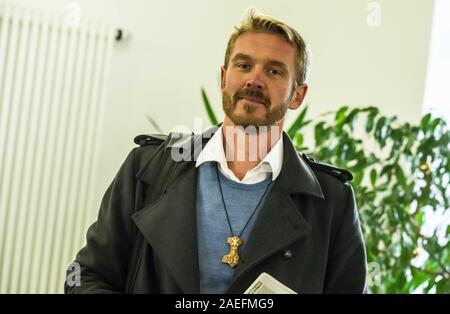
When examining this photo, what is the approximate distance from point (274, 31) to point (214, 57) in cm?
246

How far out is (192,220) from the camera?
149 centimetres

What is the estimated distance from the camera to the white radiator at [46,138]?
11.6ft

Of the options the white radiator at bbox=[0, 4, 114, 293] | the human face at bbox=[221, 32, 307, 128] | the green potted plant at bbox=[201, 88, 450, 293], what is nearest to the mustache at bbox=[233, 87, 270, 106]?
the human face at bbox=[221, 32, 307, 128]

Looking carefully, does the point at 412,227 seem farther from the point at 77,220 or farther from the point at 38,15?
the point at 38,15

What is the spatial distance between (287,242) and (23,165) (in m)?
2.42

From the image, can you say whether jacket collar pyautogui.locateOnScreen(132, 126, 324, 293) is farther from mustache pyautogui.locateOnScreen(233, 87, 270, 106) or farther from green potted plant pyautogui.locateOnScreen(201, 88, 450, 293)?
green potted plant pyautogui.locateOnScreen(201, 88, 450, 293)

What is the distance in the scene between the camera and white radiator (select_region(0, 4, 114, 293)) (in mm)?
3535

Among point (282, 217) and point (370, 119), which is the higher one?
point (370, 119)

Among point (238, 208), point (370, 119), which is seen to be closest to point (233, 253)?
point (238, 208)

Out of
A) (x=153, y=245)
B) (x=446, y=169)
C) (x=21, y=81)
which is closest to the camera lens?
(x=153, y=245)

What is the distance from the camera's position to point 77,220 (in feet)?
11.9

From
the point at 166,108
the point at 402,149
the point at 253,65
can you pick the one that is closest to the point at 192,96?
the point at 166,108

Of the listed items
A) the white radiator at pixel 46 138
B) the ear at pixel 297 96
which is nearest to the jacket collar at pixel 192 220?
the ear at pixel 297 96

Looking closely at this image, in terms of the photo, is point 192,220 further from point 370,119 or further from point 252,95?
point 370,119
